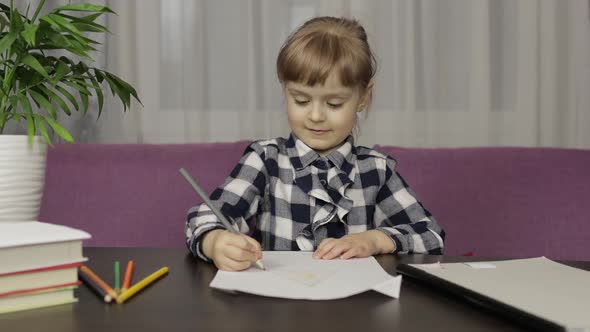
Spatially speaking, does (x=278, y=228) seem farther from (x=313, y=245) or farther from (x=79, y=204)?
(x=79, y=204)

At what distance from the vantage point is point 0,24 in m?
1.56

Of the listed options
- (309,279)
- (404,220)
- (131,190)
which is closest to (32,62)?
(131,190)

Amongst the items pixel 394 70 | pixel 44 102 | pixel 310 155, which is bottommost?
pixel 310 155

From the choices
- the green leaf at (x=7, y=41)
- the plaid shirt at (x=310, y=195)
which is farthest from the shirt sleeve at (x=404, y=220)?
the green leaf at (x=7, y=41)

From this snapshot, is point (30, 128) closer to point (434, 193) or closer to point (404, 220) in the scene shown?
point (404, 220)

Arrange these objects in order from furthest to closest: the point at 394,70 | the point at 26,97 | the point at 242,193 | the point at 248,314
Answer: the point at 394,70
the point at 26,97
the point at 242,193
the point at 248,314

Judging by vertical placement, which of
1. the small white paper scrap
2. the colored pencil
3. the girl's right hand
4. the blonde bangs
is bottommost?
the small white paper scrap

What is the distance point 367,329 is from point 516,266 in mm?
348

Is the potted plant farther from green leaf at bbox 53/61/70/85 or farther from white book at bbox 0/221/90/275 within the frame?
white book at bbox 0/221/90/275

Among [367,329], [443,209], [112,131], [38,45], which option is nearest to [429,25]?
[443,209]

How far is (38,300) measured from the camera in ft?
2.19

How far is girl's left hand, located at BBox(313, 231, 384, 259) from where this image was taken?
3.11 feet

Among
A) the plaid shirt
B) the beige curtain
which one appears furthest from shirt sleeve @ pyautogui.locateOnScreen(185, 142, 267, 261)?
the beige curtain

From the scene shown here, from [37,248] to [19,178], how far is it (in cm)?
77
